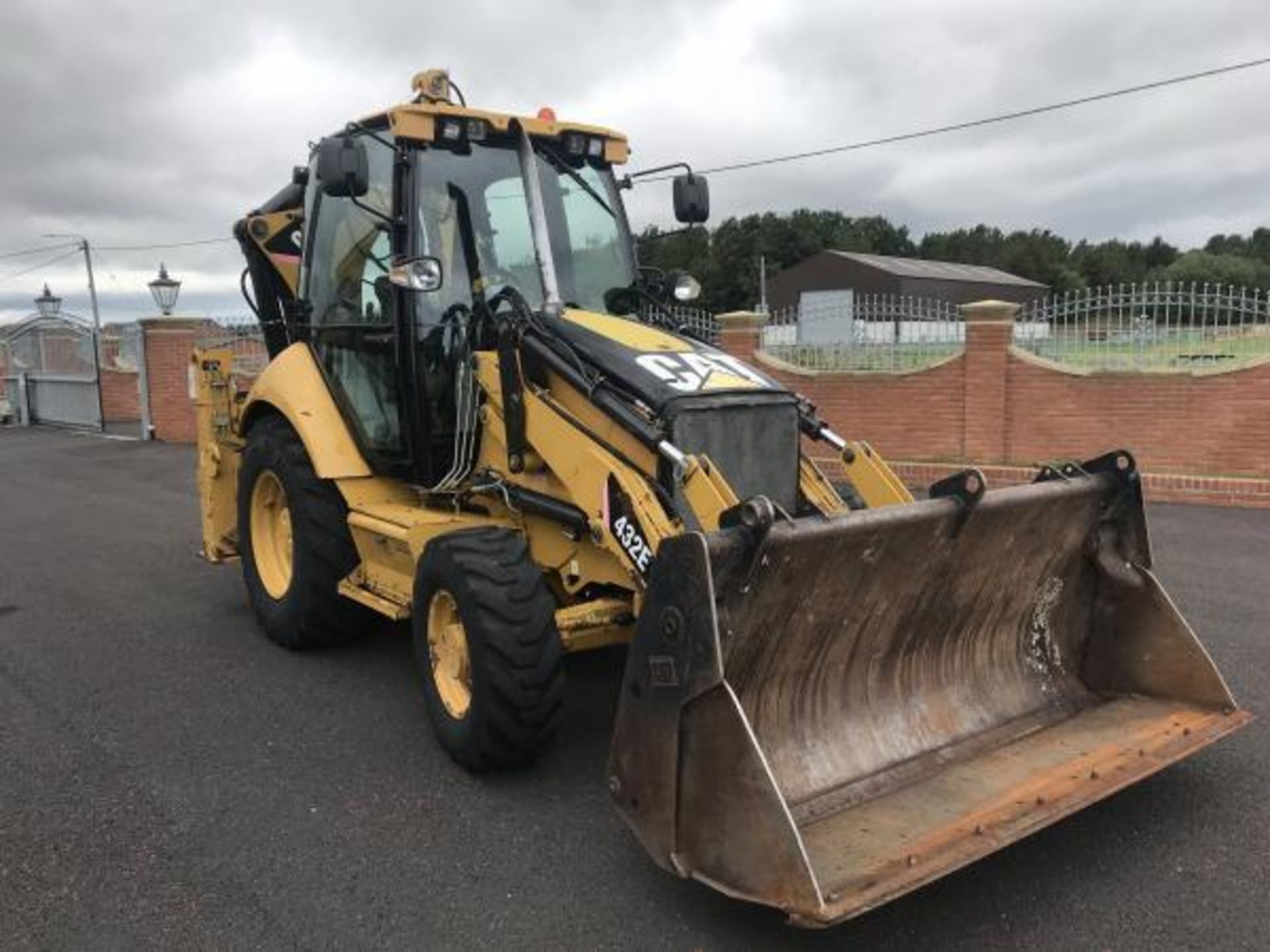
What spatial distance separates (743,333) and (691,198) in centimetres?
844

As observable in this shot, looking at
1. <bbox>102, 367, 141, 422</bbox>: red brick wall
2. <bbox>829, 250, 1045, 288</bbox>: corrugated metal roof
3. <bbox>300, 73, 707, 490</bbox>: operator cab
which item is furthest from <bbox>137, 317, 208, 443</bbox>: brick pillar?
<bbox>829, 250, 1045, 288</bbox>: corrugated metal roof

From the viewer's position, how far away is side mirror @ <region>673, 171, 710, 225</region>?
18.7 ft

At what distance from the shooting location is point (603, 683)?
17.0 feet

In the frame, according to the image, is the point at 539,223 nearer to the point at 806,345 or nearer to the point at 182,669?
the point at 182,669

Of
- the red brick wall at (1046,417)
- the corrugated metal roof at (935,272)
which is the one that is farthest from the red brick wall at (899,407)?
the corrugated metal roof at (935,272)

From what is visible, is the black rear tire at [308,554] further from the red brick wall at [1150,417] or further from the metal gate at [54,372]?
the metal gate at [54,372]

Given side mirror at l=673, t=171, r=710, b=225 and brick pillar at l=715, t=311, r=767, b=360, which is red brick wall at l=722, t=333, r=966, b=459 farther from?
side mirror at l=673, t=171, r=710, b=225

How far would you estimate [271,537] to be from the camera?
6.24 metres

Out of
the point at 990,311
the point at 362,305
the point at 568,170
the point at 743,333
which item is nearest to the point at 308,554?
the point at 362,305

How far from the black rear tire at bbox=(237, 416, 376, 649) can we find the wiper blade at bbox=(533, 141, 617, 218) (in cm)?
196

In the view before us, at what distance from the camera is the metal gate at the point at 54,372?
2078 cm

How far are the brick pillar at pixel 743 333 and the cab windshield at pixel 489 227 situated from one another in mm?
8906

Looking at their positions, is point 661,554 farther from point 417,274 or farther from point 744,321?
point 744,321

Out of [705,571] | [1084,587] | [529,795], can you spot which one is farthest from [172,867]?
[1084,587]
